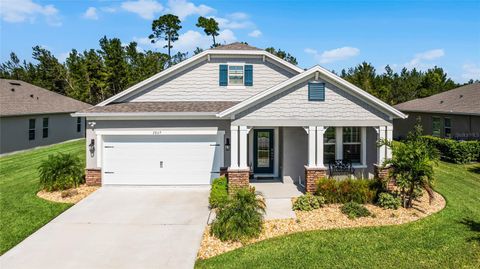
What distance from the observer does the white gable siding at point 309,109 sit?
11867 mm

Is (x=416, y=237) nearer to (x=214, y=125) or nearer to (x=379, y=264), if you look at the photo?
(x=379, y=264)

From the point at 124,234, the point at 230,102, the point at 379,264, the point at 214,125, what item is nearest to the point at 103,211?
the point at 124,234

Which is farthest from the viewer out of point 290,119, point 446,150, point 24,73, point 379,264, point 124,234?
point 24,73

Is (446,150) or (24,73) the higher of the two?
(24,73)

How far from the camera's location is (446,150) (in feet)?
57.5

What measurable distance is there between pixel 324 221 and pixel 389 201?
261 centimetres

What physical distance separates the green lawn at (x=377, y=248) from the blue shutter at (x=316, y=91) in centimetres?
517

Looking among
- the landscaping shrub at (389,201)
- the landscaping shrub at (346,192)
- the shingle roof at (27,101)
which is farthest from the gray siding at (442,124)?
the shingle roof at (27,101)

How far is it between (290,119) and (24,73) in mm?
52899

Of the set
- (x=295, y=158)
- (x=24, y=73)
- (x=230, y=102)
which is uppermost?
(x=24, y=73)

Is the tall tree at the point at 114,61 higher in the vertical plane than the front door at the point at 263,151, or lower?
higher

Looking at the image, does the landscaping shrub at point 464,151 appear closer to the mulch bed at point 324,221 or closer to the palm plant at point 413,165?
the mulch bed at point 324,221

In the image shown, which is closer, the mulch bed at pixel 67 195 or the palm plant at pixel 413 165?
the palm plant at pixel 413 165

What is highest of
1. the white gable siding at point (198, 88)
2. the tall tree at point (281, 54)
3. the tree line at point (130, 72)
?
the tall tree at point (281, 54)
